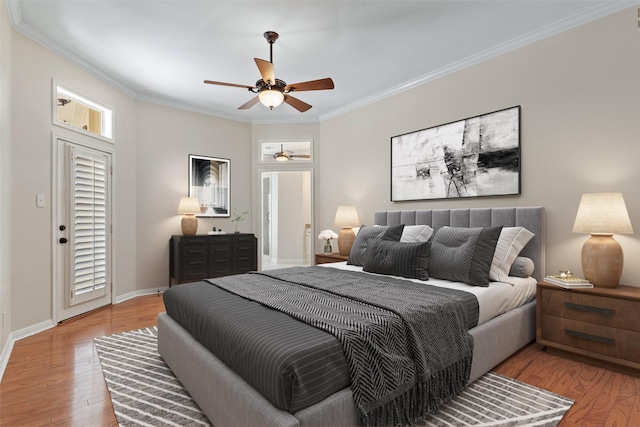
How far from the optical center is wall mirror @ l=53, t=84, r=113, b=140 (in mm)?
3627

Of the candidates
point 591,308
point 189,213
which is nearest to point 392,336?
point 591,308

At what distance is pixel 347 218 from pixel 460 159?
1705mm

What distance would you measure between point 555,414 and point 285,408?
5.24ft

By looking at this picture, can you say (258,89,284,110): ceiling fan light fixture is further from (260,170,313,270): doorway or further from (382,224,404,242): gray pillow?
(260,170,313,270): doorway

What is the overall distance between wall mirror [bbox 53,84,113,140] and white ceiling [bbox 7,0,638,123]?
1.28 ft

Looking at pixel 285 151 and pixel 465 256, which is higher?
pixel 285 151

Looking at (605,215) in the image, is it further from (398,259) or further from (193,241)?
(193,241)

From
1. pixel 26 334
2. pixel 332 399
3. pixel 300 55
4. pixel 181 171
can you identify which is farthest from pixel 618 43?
pixel 26 334

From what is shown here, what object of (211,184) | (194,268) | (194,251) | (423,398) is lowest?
(423,398)

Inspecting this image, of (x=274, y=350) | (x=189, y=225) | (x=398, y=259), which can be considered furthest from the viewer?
(x=189, y=225)

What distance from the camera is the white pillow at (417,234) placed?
355cm

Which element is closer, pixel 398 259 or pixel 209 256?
pixel 398 259

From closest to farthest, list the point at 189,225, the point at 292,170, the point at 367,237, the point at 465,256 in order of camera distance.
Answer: the point at 465,256
the point at 367,237
the point at 189,225
the point at 292,170

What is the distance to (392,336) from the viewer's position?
5.55 ft
